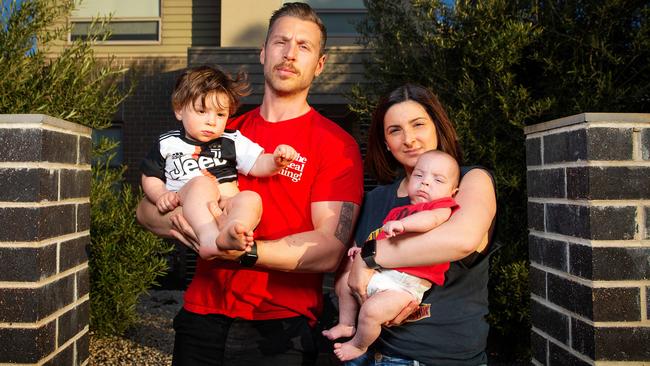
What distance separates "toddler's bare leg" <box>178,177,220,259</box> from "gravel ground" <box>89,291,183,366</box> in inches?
157

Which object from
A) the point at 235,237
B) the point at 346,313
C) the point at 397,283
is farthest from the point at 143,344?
the point at 397,283

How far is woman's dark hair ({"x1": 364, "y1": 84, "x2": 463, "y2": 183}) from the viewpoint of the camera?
8.09 ft

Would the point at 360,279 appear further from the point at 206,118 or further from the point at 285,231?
the point at 206,118

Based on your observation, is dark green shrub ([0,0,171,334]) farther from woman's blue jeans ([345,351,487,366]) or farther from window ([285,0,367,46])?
window ([285,0,367,46])

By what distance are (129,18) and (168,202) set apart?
10.7 metres

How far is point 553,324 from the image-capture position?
7.76 feet

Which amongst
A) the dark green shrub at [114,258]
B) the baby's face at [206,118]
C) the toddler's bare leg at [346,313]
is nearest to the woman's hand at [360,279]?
the toddler's bare leg at [346,313]

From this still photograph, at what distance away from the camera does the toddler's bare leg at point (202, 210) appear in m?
2.26

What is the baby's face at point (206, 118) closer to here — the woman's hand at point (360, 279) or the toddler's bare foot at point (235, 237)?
the toddler's bare foot at point (235, 237)

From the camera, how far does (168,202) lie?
2592 millimetres

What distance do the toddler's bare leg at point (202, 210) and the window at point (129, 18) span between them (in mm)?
10435

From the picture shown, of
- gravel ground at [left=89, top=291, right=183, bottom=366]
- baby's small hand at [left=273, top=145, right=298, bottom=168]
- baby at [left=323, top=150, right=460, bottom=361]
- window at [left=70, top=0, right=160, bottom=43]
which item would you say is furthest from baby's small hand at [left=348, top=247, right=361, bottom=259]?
window at [left=70, top=0, right=160, bottom=43]

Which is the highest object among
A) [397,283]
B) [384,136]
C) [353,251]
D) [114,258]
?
[384,136]

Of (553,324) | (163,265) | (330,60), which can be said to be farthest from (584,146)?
(330,60)
